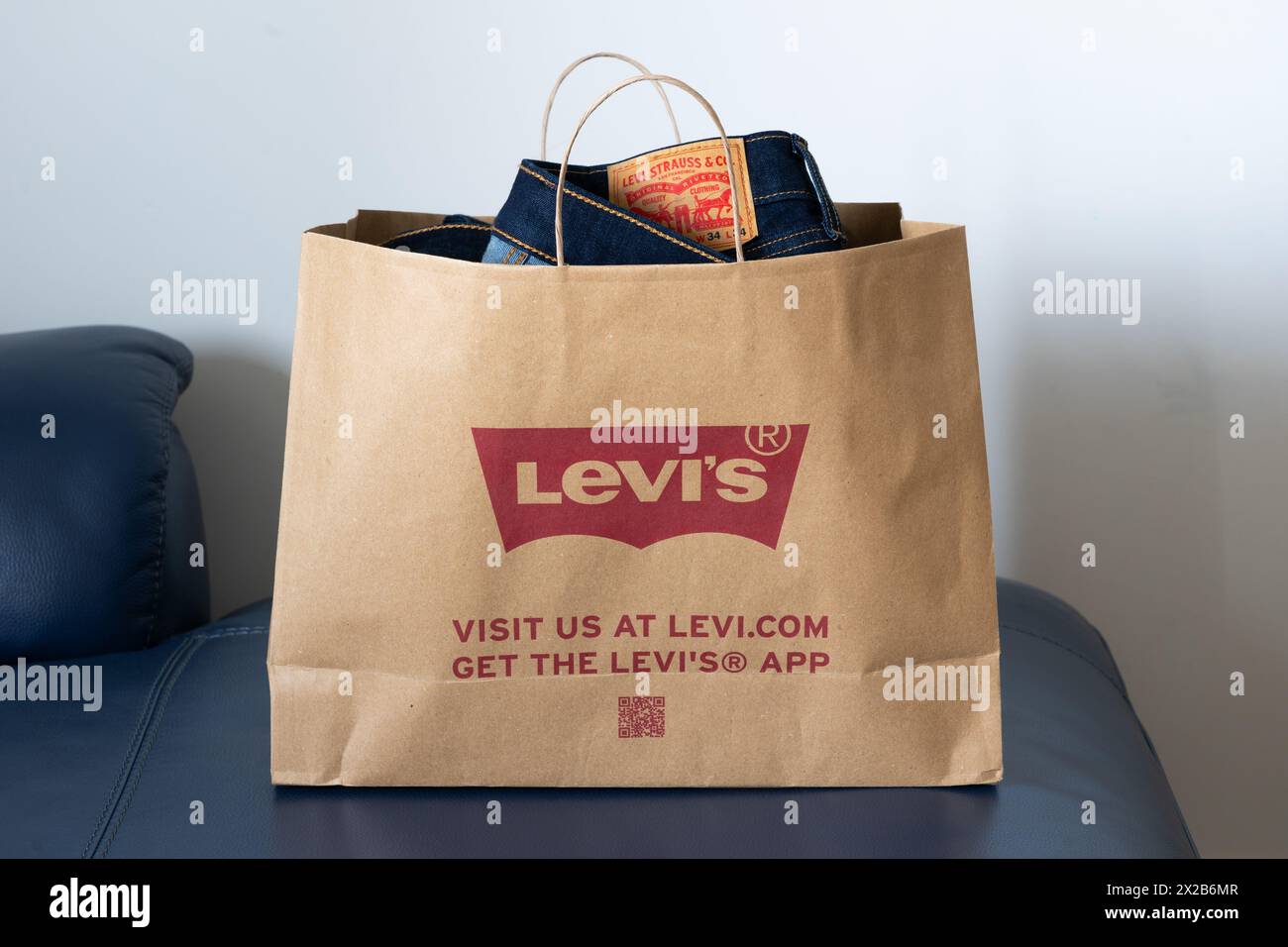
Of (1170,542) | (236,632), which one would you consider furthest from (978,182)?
(236,632)

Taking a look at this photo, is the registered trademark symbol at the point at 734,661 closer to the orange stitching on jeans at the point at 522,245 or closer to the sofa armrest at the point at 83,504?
the orange stitching on jeans at the point at 522,245

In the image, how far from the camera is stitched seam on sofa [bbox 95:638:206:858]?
71 cm

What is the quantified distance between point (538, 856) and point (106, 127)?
96 cm

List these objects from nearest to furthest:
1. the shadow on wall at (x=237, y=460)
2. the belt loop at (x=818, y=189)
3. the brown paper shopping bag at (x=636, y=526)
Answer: the brown paper shopping bag at (x=636, y=526) < the belt loop at (x=818, y=189) < the shadow on wall at (x=237, y=460)

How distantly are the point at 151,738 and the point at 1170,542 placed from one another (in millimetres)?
1021

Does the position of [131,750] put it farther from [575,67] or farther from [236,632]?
[575,67]

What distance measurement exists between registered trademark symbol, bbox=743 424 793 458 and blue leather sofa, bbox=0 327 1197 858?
221mm

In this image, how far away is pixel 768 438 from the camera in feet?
2.28

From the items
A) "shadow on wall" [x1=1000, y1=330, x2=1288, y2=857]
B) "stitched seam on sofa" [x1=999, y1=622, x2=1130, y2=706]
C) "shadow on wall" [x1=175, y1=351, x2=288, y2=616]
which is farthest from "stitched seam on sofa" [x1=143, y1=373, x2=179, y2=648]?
"shadow on wall" [x1=1000, y1=330, x2=1288, y2=857]

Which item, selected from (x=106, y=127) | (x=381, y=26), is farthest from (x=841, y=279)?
(x=106, y=127)

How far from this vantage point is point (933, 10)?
1.16 metres

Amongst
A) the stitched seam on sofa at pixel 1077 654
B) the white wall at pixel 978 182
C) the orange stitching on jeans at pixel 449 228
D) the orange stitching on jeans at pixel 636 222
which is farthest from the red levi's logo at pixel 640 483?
the white wall at pixel 978 182

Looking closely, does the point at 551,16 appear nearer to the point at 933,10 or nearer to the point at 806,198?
the point at 933,10

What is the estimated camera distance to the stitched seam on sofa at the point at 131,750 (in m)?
0.70
